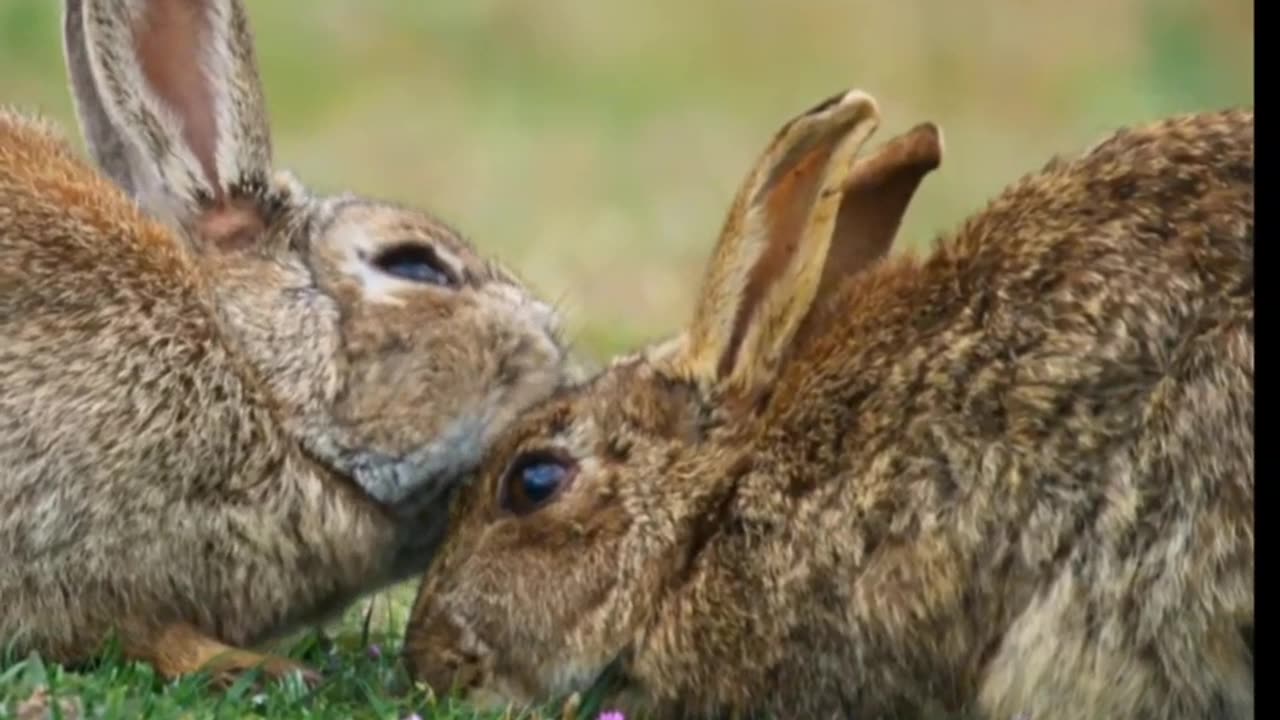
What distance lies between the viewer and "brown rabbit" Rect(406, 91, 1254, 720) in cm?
615

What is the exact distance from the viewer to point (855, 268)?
23.9 ft

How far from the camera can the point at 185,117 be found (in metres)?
7.30

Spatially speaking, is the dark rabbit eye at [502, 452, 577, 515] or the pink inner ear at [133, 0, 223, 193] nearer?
the dark rabbit eye at [502, 452, 577, 515]

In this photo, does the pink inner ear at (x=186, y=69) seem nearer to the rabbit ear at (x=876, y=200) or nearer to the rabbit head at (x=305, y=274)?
the rabbit head at (x=305, y=274)

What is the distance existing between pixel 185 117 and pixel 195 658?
1.38 metres

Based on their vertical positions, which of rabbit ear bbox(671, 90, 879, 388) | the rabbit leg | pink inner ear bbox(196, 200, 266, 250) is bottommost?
the rabbit leg

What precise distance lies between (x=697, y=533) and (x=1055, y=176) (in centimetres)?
111

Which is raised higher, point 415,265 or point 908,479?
point 415,265

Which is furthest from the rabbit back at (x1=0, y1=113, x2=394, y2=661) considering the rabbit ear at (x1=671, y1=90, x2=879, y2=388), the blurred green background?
the blurred green background

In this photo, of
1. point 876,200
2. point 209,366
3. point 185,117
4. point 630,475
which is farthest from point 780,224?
point 185,117

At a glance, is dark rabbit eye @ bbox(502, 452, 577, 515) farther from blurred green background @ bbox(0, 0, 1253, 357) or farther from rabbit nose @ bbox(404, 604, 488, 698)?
blurred green background @ bbox(0, 0, 1253, 357)

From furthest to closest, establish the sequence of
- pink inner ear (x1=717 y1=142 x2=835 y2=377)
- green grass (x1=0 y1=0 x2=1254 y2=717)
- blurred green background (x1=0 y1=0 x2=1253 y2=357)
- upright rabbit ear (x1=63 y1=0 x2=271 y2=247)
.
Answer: blurred green background (x1=0 y1=0 x2=1253 y2=357) < green grass (x1=0 y1=0 x2=1254 y2=717) < upright rabbit ear (x1=63 y1=0 x2=271 y2=247) < pink inner ear (x1=717 y1=142 x2=835 y2=377)

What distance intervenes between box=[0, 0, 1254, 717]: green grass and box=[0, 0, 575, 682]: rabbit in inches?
201

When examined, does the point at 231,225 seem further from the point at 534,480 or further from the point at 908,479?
the point at 908,479
